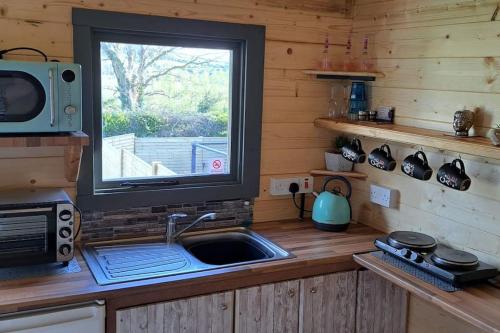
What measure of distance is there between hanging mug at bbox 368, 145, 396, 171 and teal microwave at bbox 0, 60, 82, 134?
50.3 inches

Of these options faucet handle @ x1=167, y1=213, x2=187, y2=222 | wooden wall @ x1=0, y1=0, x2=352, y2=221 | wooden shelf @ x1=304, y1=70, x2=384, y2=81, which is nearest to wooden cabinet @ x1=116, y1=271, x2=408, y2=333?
faucet handle @ x1=167, y1=213, x2=187, y2=222

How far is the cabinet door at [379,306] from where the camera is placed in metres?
2.37

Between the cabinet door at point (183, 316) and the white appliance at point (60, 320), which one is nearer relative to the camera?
the white appliance at point (60, 320)

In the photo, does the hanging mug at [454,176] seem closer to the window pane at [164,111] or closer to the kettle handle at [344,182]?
the kettle handle at [344,182]

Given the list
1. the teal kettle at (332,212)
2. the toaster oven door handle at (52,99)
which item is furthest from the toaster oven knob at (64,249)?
the teal kettle at (332,212)

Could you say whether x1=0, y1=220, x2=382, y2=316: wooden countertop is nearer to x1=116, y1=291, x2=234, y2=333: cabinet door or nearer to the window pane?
x1=116, y1=291, x2=234, y2=333: cabinet door

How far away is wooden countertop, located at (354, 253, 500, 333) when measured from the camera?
1716 millimetres

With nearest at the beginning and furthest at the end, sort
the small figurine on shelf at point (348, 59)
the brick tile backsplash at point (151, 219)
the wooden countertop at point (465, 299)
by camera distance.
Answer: the wooden countertop at point (465, 299) < the brick tile backsplash at point (151, 219) < the small figurine on shelf at point (348, 59)

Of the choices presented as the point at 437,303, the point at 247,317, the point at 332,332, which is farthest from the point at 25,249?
the point at 437,303

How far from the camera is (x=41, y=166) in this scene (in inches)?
86.9

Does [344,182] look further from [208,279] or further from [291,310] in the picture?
[208,279]

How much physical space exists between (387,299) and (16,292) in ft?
5.09

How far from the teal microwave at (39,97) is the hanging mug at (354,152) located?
49.6 inches

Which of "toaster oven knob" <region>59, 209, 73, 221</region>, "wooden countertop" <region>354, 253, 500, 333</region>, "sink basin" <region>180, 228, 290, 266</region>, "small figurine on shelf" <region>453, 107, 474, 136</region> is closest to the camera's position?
"wooden countertop" <region>354, 253, 500, 333</region>
